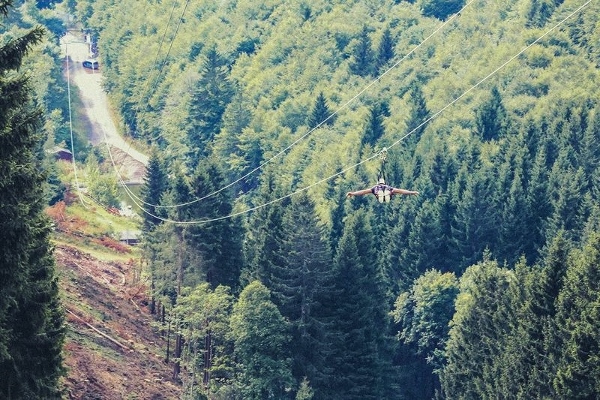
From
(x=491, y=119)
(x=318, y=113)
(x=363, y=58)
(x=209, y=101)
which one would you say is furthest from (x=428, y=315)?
(x=363, y=58)

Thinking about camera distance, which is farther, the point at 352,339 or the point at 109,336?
the point at 352,339

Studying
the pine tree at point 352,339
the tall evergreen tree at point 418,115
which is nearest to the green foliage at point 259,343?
the pine tree at point 352,339

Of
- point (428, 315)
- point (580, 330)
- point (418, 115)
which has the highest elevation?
point (418, 115)

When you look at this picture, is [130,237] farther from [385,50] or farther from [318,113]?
[385,50]

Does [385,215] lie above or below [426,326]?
above

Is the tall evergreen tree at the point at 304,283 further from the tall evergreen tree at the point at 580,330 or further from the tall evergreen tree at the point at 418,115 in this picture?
the tall evergreen tree at the point at 418,115

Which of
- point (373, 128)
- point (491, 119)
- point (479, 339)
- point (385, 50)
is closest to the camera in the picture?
point (479, 339)

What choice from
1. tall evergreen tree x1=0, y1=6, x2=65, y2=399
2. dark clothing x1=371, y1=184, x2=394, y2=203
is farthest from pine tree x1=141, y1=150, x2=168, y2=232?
tall evergreen tree x1=0, y1=6, x2=65, y2=399

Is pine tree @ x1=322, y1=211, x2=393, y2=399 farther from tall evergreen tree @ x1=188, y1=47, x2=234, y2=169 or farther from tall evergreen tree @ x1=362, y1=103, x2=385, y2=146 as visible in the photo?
tall evergreen tree @ x1=188, y1=47, x2=234, y2=169
